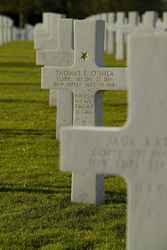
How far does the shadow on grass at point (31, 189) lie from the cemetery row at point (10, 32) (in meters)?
29.6

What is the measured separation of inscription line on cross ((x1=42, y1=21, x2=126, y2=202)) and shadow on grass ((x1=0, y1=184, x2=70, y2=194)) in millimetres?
455

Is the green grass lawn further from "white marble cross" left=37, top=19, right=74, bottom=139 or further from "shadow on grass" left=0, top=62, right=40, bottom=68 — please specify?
"shadow on grass" left=0, top=62, right=40, bottom=68

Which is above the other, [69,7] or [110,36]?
[69,7]

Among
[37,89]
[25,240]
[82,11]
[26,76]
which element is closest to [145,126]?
[25,240]

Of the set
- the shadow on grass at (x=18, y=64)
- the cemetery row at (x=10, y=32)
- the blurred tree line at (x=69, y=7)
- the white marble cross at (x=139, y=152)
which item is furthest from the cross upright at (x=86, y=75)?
the blurred tree line at (x=69, y=7)

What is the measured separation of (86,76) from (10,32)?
122 ft

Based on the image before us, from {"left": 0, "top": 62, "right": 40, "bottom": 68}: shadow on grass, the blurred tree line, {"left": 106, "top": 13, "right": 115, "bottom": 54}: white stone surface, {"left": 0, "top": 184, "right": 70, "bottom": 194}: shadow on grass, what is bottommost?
{"left": 0, "top": 62, "right": 40, "bottom": 68}: shadow on grass

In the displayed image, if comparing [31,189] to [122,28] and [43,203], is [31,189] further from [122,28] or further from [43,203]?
[122,28]

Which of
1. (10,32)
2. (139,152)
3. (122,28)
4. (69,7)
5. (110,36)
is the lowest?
(10,32)

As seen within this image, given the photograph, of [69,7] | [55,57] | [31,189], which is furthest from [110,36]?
[69,7]

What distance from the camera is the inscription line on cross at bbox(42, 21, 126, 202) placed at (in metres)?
6.35

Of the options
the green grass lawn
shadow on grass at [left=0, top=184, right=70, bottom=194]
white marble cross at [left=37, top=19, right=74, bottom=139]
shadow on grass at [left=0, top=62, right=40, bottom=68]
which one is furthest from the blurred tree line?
shadow on grass at [left=0, top=184, right=70, bottom=194]

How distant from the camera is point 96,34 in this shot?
6.36 m

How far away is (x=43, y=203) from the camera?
6.42 m
